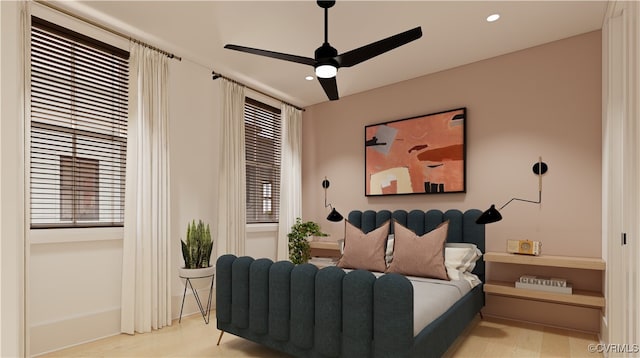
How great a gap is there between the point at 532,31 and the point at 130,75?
3.72m

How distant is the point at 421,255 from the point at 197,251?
2.18 metres

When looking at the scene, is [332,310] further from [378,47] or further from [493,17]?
[493,17]

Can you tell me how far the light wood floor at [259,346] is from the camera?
2.83m

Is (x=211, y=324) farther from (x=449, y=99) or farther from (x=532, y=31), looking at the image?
(x=532, y=31)

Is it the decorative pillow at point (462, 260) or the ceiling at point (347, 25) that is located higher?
the ceiling at point (347, 25)

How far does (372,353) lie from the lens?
2.12 meters

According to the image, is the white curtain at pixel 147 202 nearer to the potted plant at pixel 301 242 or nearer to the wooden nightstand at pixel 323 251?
the potted plant at pixel 301 242

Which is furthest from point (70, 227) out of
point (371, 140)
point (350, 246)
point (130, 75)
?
point (371, 140)

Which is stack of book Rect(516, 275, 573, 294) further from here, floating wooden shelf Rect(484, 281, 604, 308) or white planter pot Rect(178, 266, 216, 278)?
white planter pot Rect(178, 266, 216, 278)

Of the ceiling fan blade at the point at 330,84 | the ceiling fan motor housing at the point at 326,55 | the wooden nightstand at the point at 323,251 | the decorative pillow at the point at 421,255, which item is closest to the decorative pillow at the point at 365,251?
the decorative pillow at the point at 421,255

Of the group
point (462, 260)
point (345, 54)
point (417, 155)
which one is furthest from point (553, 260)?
point (345, 54)

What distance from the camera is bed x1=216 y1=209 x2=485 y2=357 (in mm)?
2061

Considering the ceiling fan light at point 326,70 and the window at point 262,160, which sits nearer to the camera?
the ceiling fan light at point 326,70

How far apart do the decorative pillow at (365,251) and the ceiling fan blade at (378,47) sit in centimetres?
185
